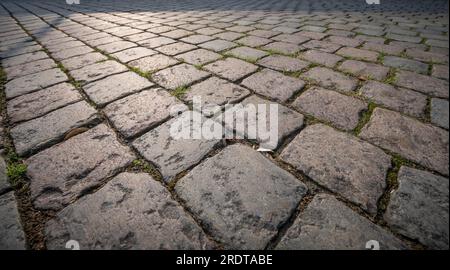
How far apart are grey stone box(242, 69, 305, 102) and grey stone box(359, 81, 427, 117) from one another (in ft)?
1.78

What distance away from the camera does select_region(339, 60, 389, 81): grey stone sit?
2.10m

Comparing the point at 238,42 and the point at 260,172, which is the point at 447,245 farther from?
the point at 238,42

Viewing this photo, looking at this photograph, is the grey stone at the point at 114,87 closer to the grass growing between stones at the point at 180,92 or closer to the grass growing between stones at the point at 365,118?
the grass growing between stones at the point at 180,92

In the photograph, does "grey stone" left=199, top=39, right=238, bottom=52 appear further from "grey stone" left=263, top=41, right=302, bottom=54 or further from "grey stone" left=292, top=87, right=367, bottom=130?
"grey stone" left=292, top=87, right=367, bottom=130

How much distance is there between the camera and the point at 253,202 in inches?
43.0

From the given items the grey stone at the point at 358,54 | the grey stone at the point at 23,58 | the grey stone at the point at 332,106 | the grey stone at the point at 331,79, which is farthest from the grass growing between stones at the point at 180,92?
the grey stone at the point at 23,58

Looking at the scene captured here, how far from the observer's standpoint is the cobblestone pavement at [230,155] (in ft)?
3.25

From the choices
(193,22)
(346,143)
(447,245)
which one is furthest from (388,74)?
(193,22)

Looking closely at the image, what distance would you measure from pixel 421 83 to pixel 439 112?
1.49 feet

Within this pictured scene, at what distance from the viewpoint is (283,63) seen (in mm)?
2455

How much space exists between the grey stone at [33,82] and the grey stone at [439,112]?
3.08 metres

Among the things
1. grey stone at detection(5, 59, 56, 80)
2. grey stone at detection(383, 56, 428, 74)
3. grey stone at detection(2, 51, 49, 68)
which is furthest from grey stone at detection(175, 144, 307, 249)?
grey stone at detection(2, 51, 49, 68)

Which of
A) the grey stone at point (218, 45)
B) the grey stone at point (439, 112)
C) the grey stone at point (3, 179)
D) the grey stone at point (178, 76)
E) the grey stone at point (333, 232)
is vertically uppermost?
the grey stone at point (218, 45)

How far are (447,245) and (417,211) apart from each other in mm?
154
